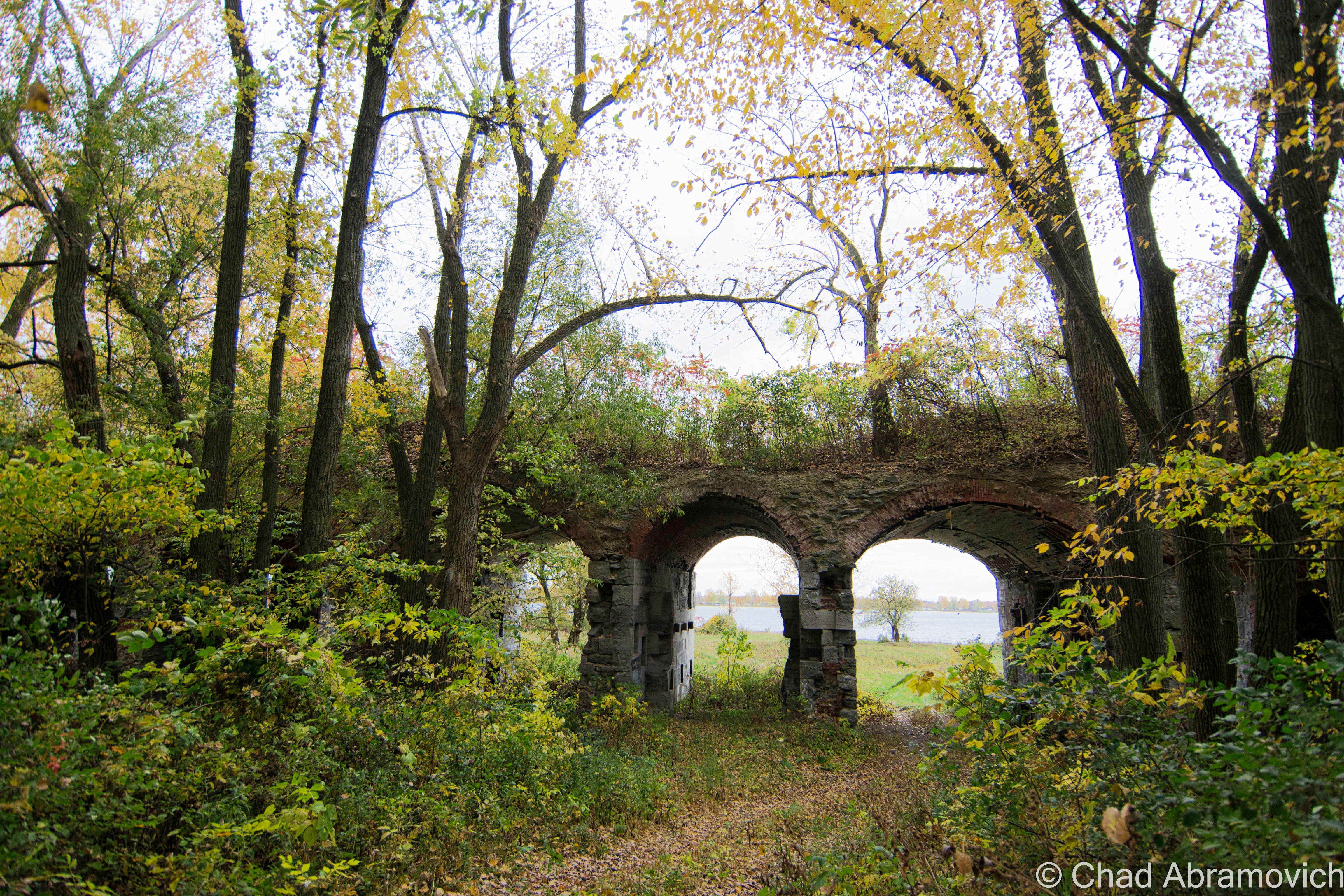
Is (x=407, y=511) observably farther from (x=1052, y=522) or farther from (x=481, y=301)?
(x=1052, y=522)

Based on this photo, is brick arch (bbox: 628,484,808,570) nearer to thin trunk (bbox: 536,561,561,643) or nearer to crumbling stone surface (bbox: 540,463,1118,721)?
crumbling stone surface (bbox: 540,463,1118,721)

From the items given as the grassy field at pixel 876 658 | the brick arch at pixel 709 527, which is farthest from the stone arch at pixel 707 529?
the grassy field at pixel 876 658

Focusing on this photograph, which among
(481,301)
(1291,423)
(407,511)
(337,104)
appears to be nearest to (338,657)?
(407,511)

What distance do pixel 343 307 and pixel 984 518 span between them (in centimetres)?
1089

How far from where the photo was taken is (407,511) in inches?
347

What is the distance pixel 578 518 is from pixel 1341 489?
10.6m

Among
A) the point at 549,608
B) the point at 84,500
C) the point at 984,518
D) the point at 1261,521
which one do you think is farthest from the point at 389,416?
the point at 984,518

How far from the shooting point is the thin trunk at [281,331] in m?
8.88

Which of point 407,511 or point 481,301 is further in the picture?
point 481,301

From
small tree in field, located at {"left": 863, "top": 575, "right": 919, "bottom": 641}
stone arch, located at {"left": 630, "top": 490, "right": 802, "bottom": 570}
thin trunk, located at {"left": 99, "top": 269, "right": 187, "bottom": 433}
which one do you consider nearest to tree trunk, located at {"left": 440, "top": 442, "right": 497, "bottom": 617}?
thin trunk, located at {"left": 99, "top": 269, "right": 187, "bottom": 433}

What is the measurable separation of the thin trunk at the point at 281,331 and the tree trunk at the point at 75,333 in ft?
5.90

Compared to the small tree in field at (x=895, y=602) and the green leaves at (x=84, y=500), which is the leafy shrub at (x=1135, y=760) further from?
the small tree in field at (x=895, y=602)

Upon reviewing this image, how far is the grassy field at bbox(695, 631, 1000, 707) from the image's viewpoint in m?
18.8

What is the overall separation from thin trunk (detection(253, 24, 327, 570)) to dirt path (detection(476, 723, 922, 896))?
6187 mm
